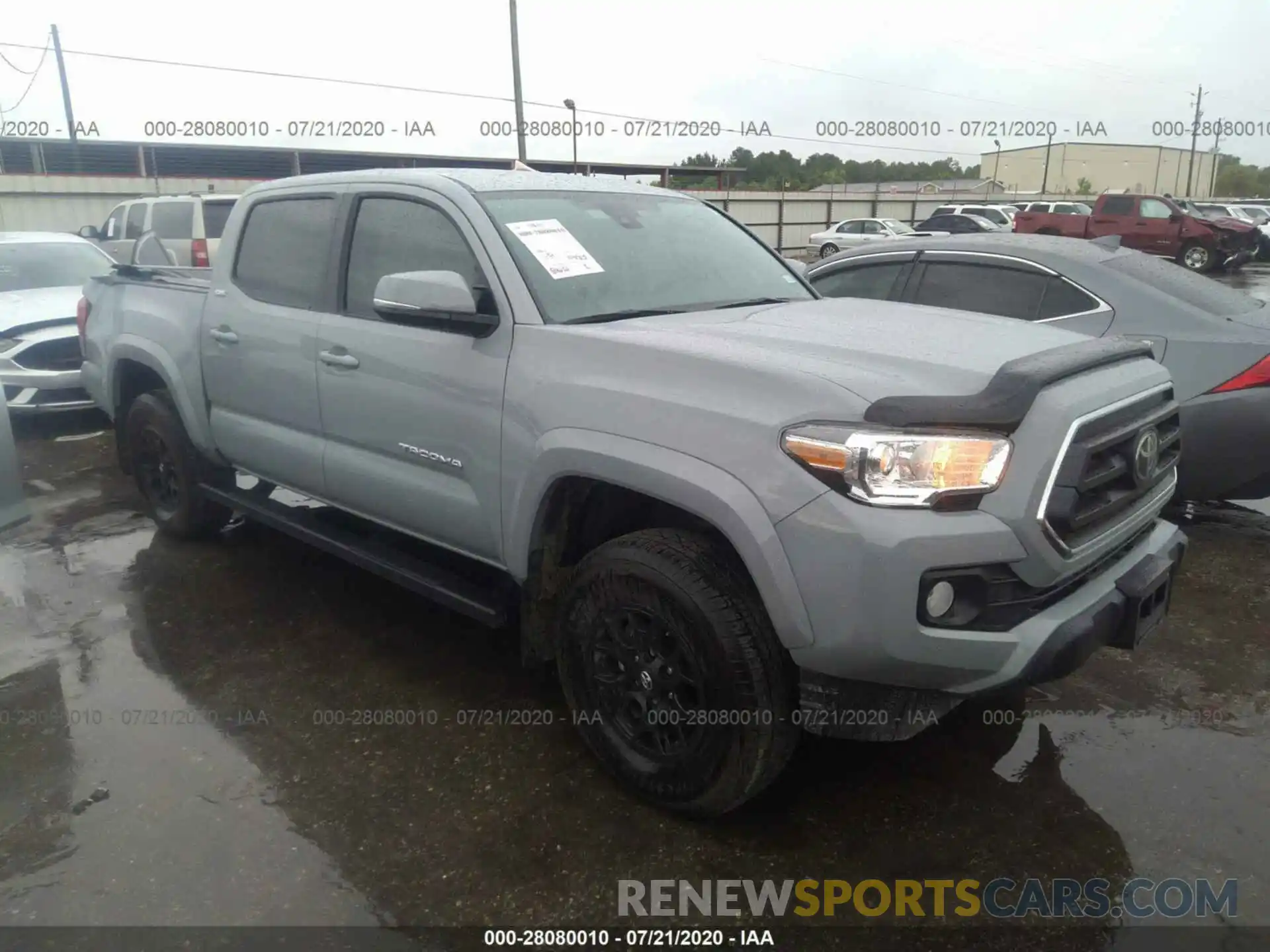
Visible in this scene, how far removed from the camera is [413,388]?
3.32 meters

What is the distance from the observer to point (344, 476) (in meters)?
3.72

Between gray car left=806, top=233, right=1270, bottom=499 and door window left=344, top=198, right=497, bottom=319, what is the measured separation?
293 centimetres

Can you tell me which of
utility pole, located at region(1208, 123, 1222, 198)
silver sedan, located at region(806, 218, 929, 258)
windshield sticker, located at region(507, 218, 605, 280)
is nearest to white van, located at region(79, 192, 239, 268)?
windshield sticker, located at region(507, 218, 605, 280)

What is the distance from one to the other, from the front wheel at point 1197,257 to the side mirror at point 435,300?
24267 millimetres

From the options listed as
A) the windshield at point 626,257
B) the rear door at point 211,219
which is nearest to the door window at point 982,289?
the windshield at point 626,257

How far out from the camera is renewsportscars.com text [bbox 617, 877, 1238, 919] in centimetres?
243

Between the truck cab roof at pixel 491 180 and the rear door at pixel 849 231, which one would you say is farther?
the rear door at pixel 849 231

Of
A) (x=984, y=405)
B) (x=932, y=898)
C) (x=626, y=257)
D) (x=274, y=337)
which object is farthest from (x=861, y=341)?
(x=274, y=337)

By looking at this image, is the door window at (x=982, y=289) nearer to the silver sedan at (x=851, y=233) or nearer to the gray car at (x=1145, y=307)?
the gray car at (x=1145, y=307)

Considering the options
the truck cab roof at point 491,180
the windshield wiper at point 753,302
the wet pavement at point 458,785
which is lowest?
the wet pavement at point 458,785

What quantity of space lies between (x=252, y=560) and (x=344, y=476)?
1.61m

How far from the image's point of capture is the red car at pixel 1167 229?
888 inches

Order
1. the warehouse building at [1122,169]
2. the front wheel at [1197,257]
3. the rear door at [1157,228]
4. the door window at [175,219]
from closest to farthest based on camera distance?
the door window at [175,219] → the front wheel at [1197,257] → the rear door at [1157,228] → the warehouse building at [1122,169]

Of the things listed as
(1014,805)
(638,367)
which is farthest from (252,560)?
(1014,805)
